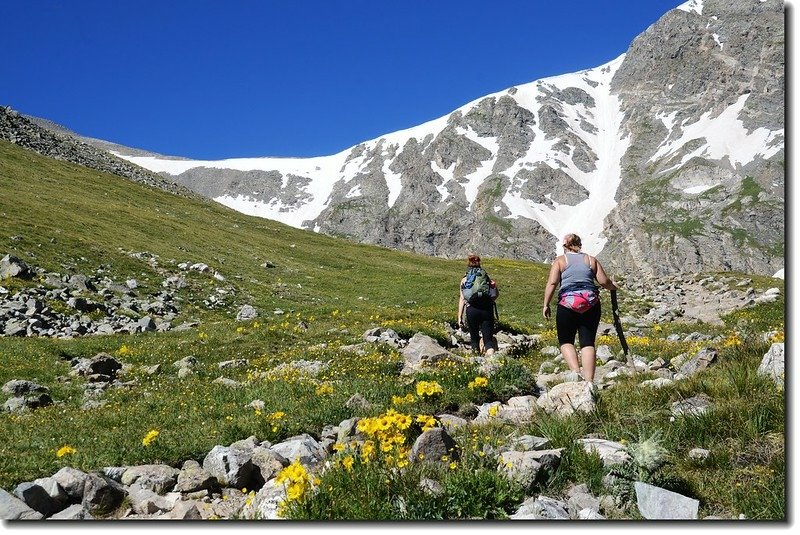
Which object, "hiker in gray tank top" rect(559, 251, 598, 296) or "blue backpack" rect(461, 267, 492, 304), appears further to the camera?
"blue backpack" rect(461, 267, 492, 304)

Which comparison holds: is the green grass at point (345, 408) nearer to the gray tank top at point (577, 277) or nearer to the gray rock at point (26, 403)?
the gray rock at point (26, 403)

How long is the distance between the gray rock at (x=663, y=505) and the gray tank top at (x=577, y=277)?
241 inches

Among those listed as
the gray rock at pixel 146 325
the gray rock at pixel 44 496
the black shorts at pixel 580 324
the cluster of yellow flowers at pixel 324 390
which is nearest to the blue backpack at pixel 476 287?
the black shorts at pixel 580 324

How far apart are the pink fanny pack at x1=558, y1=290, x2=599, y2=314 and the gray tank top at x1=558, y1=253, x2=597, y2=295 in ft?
0.32

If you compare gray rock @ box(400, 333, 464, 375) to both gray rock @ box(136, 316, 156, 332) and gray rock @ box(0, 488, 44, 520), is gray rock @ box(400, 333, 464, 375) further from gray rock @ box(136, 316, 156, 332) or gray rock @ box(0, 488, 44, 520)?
gray rock @ box(136, 316, 156, 332)

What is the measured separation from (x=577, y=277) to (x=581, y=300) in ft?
1.46

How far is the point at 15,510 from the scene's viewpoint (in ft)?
19.1

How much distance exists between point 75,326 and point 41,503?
20.5 m

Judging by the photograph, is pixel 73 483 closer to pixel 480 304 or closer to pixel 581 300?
pixel 581 300

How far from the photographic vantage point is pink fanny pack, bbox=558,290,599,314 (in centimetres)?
1071

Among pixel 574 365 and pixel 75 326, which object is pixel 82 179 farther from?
pixel 574 365

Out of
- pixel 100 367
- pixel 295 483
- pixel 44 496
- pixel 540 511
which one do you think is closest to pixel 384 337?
pixel 100 367

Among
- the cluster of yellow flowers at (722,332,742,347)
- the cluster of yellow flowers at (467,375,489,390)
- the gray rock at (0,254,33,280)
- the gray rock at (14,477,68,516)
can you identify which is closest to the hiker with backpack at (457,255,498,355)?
the cluster of yellow flowers at (722,332,742,347)

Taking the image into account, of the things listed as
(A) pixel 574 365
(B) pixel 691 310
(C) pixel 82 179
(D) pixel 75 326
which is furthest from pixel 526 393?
(C) pixel 82 179
